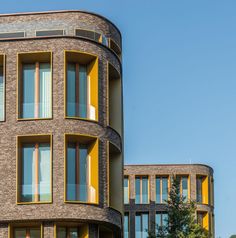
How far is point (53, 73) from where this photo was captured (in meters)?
37.9

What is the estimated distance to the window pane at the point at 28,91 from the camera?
124ft

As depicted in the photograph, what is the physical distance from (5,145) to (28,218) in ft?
11.9

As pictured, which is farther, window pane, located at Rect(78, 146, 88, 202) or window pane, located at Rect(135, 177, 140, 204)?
window pane, located at Rect(135, 177, 140, 204)

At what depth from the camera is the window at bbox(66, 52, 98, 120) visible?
38.0 metres

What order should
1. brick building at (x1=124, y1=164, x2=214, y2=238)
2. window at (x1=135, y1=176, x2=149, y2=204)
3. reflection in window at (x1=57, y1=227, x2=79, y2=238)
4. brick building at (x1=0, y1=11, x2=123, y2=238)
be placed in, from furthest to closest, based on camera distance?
1. window at (x1=135, y1=176, x2=149, y2=204)
2. brick building at (x1=124, y1=164, x2=214, y2=238)
3. reflection in window at (x1=57, y1=227, x2=79, y2=238)
4. brick building at (x1=0, y1=11, x2=123, y2=238)

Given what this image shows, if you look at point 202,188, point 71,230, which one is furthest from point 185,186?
point 71,230

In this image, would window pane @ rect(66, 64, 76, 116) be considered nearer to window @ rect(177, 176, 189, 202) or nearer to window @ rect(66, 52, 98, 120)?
window @ rect(66, 52, 98, 120)

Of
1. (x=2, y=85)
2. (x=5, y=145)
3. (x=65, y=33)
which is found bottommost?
(x=5, y=145)

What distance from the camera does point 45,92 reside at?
3812cm

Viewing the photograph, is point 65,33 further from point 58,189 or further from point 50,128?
point 58,189

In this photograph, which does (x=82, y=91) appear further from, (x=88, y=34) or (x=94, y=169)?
(x=94, y=169)

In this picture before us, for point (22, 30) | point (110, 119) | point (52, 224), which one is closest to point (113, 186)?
point (110, 119)

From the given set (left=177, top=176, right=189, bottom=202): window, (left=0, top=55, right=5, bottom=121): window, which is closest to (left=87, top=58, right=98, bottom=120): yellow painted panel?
(left=0, top=55, right=5, bottom=121): window

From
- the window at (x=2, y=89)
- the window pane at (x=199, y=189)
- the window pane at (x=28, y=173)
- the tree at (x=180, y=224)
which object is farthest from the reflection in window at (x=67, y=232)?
the window pane at (x=199, y=189)
